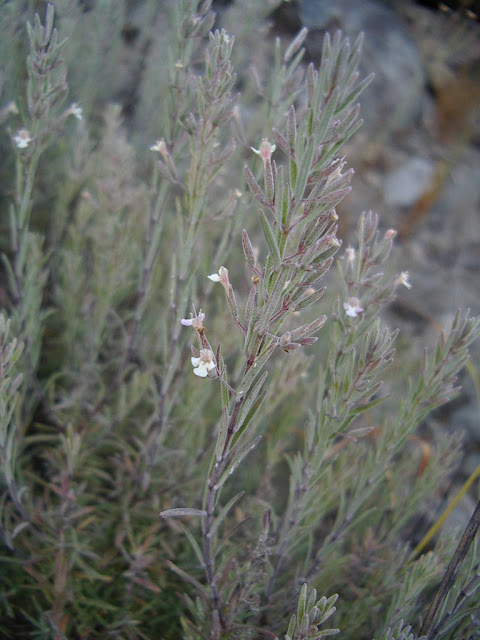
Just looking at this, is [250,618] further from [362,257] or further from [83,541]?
[362,257]

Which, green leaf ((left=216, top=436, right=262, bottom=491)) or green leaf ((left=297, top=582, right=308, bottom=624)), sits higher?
green leaf ((left=216, top=436, right=262, bottom=491))

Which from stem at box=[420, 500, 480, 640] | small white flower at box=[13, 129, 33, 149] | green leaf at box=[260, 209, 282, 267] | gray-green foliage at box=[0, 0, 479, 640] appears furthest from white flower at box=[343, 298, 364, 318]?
small white flower at box=[13, 129, 33, 149]

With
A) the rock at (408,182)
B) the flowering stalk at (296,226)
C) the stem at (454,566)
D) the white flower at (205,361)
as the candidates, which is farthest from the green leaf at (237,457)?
the rock at (408,182)

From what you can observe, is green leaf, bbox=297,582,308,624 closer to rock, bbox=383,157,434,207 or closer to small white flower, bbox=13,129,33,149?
small white flower, bbox=13,129,33,149

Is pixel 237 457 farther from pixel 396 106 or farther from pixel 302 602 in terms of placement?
pixel 396 106

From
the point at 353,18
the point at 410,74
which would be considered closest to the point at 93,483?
the point at 353,18

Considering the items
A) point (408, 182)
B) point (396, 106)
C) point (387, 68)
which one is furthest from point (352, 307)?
point (387, 68)

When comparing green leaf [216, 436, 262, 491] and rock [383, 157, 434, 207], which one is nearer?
green leaf [216, 436, 262, 491]
